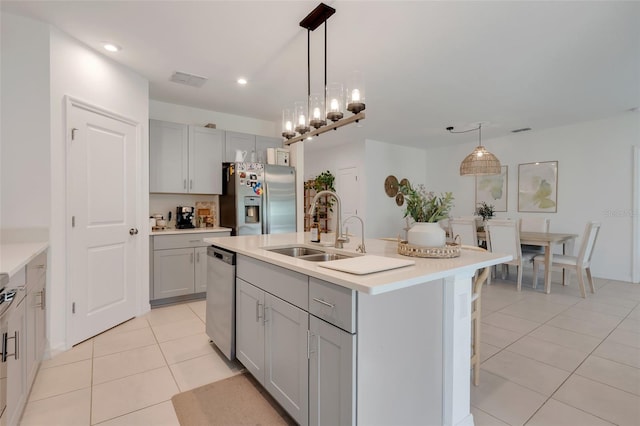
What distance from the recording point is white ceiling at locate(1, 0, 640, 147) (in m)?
2.16

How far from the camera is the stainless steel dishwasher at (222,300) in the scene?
2158mm

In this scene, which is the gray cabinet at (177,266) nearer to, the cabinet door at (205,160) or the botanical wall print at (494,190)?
the cabinet door at (205,160)

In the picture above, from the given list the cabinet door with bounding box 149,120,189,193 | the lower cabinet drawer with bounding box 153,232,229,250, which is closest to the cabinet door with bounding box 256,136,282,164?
the cabinet door with bounding box 149,120,189,193

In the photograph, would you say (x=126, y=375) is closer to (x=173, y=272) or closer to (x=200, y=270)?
(x=173, y=272)

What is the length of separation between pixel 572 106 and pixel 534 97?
0.84 meters

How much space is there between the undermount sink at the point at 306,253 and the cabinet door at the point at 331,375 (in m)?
0.65

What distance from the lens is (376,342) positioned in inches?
49.6

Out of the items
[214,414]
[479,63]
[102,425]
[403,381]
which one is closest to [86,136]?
[102,425]

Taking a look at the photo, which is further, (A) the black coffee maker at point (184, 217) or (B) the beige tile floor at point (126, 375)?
(A) the black coffee maker at point (184, 217)

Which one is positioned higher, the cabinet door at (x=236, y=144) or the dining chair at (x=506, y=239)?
the cabinet door at (x=236, y=144)

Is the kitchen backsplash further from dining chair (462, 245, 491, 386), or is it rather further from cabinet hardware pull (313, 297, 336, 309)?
dining chair (462, 245, 491, 386)

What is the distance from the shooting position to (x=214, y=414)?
1.71 meters

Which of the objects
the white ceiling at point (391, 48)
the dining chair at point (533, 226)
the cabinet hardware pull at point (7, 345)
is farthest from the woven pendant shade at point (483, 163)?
the cabinet hardware pull at point (7, 345)

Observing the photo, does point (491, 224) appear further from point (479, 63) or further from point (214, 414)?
point (214, 414)
